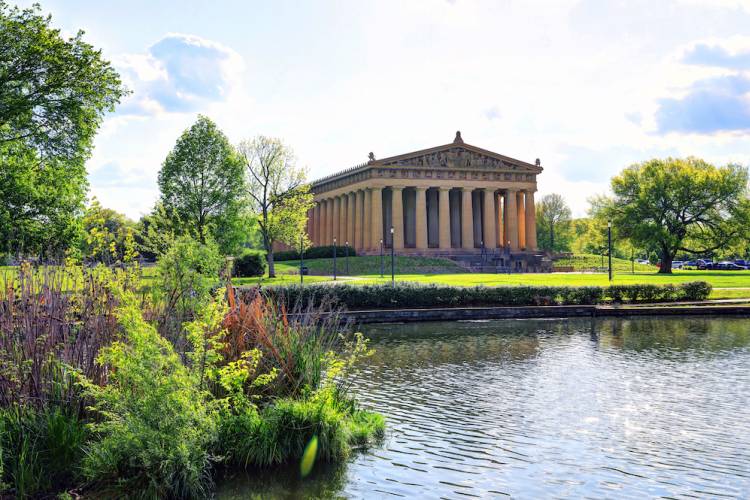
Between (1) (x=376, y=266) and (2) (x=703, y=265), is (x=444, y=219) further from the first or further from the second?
(2) (x=703, y=265)

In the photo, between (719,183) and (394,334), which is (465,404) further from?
(719,183)

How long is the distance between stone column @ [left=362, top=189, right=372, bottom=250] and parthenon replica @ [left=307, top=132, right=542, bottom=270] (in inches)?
4.6

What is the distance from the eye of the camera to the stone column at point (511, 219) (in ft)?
289

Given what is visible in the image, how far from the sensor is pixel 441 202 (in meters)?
85.9

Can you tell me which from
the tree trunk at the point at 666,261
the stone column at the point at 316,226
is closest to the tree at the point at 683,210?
the tree trunk at the point at 666,261

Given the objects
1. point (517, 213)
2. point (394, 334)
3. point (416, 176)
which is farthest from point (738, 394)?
point (517, 213)

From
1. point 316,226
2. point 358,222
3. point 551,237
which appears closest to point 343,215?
point 358,222

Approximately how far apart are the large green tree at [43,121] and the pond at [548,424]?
56.1ft

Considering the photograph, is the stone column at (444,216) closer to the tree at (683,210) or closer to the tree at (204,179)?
the tree at (683,210)

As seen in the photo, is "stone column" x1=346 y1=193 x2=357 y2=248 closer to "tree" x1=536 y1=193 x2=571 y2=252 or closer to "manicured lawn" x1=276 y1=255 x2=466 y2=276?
"manicured lawn" x1=276 y1=255 x2=466 y2=276

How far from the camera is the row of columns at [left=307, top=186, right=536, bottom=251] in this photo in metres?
83.9

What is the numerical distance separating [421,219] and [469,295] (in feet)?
169

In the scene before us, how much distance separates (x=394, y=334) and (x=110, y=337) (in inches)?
672

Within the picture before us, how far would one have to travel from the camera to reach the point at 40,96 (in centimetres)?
3009
